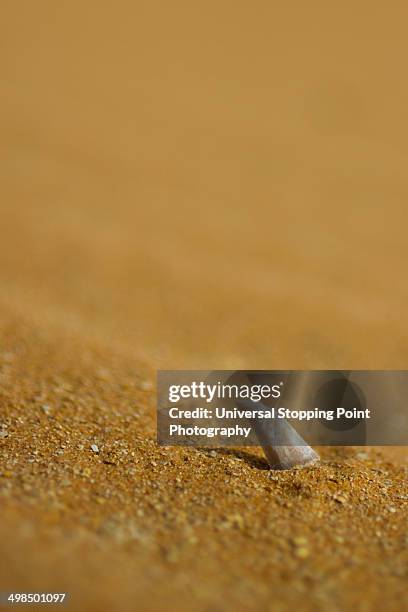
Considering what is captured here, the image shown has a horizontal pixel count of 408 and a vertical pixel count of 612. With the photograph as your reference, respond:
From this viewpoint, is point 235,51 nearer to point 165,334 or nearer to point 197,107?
point 197,107

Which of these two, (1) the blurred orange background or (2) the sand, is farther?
(1) the blurred orange background

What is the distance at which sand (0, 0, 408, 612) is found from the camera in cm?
248

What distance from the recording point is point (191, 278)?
25.7ft

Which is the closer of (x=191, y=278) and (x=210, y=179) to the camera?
(x=191, y=278)

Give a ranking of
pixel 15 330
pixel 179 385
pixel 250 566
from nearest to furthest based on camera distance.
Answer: pixel 250 566 → pixel 179 385 → pixel 15 330

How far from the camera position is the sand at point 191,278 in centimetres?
248

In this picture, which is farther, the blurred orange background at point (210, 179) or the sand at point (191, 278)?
the blurred orange background at point (210, 179)

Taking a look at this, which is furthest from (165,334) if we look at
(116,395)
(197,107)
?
(197,107)

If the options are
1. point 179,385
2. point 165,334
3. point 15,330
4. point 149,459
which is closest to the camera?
point 149,459

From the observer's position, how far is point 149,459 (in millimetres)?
3418

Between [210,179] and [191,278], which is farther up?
[210,179]

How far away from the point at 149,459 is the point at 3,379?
5.17 ft

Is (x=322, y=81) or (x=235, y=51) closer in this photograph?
(x=322, y=81)

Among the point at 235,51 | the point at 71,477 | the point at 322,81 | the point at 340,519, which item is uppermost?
the point at 235,51
